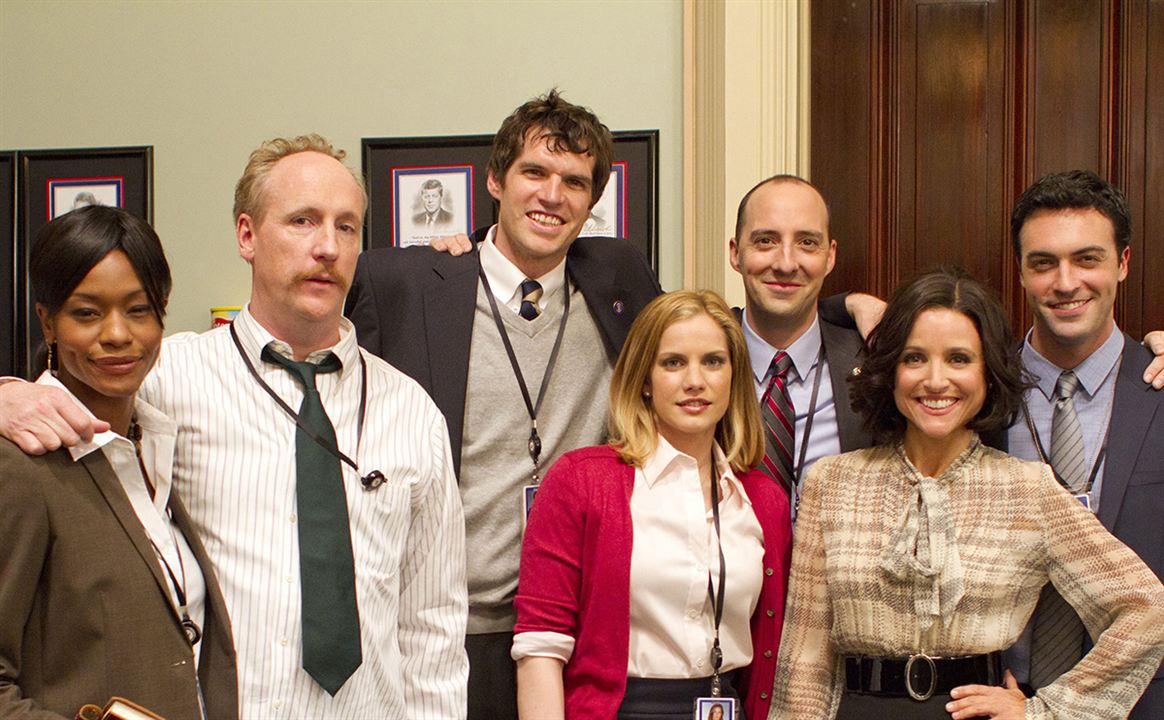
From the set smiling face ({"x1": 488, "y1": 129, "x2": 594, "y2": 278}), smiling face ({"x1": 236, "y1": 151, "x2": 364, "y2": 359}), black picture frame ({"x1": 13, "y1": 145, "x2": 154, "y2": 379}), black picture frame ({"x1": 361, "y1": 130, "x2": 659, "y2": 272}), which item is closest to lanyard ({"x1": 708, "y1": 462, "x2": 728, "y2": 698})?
smiling face ({"x1": 488, "y1": 129, "x2": 594, "y2": 278})

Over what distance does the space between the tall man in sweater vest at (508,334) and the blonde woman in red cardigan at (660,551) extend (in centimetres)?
18

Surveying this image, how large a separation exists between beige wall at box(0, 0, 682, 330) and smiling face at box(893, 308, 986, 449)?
1.38m

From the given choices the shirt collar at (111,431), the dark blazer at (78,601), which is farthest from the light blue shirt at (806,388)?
the dark blazer at (78,601)

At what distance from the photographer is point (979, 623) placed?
2.17m

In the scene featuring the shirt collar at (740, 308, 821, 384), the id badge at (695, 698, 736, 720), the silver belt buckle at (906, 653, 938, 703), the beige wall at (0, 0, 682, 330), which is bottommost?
the id badge at (695, 698, 736, 720)

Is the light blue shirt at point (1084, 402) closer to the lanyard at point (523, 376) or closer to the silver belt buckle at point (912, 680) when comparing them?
the silver belt buckle at point (912, 680)

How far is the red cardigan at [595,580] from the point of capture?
7.30 ft

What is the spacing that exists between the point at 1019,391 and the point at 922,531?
1.15 feet

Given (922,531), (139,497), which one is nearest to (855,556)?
(922,531)

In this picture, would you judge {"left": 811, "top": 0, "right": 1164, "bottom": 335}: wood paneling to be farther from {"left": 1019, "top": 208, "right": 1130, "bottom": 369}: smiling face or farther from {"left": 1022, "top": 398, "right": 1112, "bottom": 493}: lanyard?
{"left": 1022, "top": 398, "right": 1112, "bottom": 493}: lanyard

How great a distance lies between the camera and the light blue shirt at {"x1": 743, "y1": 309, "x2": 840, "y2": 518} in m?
2.61

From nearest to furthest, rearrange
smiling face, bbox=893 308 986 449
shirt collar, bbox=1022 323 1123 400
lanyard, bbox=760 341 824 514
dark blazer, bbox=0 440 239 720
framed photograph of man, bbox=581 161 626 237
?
dark blazer, bbox=0 440 239 720 → smiling face, bbox=893 308 986 449 → shirt collar, bbox=1022 323 1123 400 → lanyard, bbox=760 341 824 514 → framed photograph of man, bbox=581 161 626 237

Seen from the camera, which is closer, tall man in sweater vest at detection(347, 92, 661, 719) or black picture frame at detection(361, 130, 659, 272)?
tall man in sweater vest at detection(347, 92, 661, 719)

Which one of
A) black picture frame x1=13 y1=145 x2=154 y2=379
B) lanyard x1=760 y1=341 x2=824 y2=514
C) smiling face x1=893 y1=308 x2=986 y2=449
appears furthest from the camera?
black picture frame x1=13 y1=145 x2=154 y2=379
